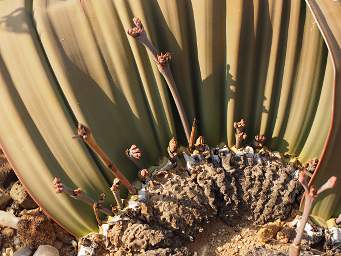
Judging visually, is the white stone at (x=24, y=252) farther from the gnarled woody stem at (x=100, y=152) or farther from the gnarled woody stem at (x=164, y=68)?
the gnarled woody stem at (x=164, y=68)

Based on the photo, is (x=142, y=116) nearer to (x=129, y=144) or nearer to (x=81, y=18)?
(x=129, y=144)

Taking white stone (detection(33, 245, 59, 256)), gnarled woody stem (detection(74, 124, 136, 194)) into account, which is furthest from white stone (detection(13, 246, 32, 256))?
gnarled woody stem (detection(74, 124, 136, 194))

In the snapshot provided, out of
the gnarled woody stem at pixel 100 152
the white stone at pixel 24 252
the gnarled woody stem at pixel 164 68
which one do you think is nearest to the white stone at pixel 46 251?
the white stone at pixel 24 252

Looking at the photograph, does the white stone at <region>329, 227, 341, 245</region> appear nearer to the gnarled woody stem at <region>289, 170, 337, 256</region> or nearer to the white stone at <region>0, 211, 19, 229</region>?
the gnarled woody stem at <region>289, 170, 337, 256</region>

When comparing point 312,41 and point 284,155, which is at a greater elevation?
point 312,41

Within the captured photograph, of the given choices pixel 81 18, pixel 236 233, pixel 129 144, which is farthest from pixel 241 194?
pixel 81 18

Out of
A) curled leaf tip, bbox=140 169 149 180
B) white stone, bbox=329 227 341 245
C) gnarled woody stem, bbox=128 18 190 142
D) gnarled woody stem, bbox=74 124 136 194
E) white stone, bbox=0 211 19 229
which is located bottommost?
white stone, bbox=329 227 341 245
